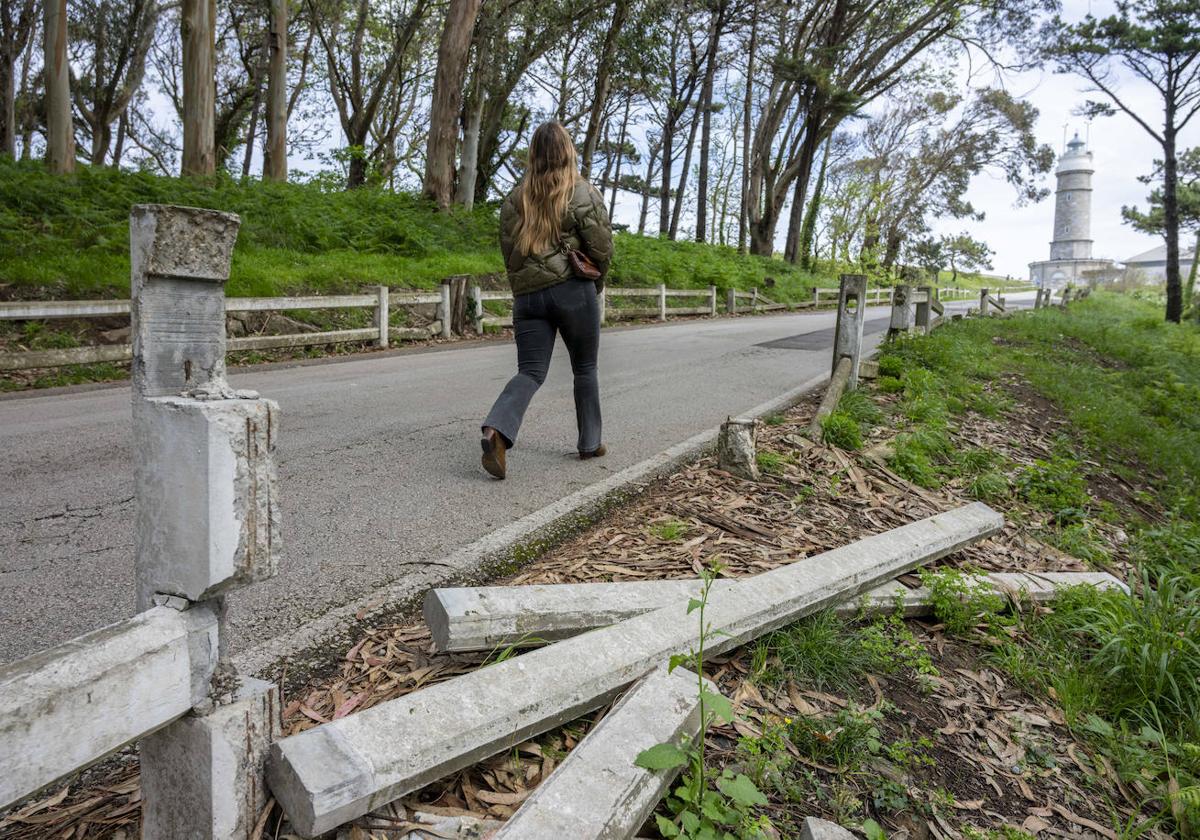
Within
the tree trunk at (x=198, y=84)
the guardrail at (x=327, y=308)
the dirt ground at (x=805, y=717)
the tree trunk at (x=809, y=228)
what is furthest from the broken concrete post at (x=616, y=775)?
the tree trunk at (x=809, y=228)

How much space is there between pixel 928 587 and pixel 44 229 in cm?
1279

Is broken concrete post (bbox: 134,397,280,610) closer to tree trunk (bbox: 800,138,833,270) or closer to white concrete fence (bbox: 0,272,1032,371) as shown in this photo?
white concrete fence (bbox: 0,272,1032,371)

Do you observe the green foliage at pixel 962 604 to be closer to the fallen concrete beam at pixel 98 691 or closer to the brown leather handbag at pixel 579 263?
the brown leather handbag at pixel 579 263

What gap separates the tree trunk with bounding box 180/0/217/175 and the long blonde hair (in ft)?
45.5

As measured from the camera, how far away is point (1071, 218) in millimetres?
92625

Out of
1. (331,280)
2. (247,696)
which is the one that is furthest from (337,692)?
(331,280)

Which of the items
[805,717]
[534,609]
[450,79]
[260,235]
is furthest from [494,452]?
[450,79]

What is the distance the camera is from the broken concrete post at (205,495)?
1.39m

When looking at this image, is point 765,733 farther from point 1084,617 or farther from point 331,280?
point 331,280

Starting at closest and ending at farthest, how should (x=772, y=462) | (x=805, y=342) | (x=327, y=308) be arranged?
(x=772, y=462) < (x=327, y=308) < (x=805, y=342)

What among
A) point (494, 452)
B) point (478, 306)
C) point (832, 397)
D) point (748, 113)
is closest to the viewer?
point (494, 452)

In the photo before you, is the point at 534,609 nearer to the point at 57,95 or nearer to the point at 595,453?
the point at 595,453

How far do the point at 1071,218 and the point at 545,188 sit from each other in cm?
10918

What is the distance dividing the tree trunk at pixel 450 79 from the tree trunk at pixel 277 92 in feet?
16.4
